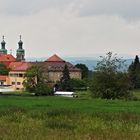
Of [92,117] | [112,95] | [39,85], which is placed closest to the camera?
[92,117]

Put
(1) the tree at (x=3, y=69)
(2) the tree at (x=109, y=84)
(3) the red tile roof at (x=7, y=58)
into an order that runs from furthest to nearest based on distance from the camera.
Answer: (3) the red tile roof at (x=7, y=58) < (1) the tree at (x=3, y=69) < (2) the tree at (x=109, y=84)

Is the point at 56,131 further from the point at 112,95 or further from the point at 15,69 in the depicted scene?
the point at 15,69

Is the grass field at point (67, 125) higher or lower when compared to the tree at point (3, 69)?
lower

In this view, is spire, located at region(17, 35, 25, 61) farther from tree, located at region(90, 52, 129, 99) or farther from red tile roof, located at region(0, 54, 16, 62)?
tree, located at region(90, 52, 129, 99)

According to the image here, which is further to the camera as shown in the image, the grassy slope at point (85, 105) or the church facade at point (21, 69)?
the church facade at point (21, 69)

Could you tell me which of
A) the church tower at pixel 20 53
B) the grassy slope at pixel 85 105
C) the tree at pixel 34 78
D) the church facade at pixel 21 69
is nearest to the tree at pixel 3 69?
the church facade at pixel 21 69

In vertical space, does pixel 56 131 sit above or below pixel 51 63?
below

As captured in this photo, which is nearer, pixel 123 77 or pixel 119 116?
pixel 119 116

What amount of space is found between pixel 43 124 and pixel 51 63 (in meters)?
157

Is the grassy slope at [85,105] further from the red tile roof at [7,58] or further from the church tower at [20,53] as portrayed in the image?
the church tower at [20,53]

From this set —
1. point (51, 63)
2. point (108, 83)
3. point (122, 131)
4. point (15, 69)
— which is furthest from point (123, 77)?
point (51, 63)

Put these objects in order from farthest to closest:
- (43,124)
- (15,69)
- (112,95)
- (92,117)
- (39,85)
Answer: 1. (15,69)
2. (39,85)
3. (112,95)
4. (92,117)
5. (43,124)

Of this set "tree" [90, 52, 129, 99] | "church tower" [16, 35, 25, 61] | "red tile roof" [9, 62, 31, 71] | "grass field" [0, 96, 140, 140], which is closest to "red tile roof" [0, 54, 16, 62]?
"church tower" [16, 35, 25, 61]

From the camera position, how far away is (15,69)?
164m
